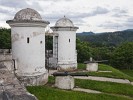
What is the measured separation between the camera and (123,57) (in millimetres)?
48531

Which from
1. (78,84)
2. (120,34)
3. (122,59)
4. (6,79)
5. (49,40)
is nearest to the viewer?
(6,79)

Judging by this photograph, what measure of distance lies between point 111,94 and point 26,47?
5.99m

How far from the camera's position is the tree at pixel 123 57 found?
48312mm

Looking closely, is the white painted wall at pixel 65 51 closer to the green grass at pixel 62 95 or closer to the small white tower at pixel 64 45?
the small white tower at pixel 64 45

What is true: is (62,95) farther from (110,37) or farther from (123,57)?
(110,37)

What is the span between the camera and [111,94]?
17.5m

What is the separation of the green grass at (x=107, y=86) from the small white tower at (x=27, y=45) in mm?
3077

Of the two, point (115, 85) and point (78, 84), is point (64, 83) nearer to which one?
point (78, 84)

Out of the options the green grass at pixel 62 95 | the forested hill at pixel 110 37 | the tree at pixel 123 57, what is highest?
the forested hill at pixel 110 37

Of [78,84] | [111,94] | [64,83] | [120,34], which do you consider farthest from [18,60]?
[120,34]

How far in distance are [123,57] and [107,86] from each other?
2993cm

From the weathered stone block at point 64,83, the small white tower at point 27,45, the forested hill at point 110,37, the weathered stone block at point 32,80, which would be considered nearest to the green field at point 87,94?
the weathered stone block at point 64,83

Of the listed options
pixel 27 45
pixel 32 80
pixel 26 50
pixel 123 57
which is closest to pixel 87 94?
pixel 32 80

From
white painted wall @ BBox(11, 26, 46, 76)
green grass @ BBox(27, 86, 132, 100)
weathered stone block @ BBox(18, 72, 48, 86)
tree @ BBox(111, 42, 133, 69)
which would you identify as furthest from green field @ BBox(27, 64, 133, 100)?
tree @ BBox(111, 42, 133, 69)
